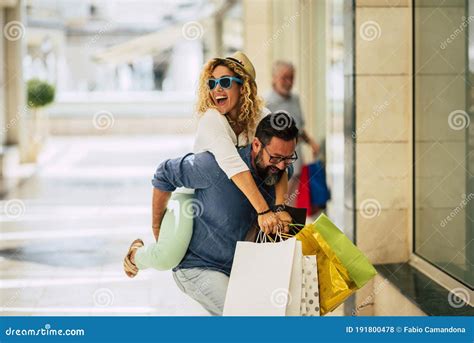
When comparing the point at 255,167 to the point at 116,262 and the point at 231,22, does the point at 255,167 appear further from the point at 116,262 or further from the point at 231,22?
the point at 231,22

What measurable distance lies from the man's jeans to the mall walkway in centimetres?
193

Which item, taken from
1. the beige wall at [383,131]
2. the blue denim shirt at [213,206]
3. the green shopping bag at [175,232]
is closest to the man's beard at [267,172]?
the blue denim shirt at [213,206]

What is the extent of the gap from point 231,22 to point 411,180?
1396cm

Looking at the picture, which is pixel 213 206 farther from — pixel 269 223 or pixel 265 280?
pixel 265 280

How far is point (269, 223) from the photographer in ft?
9.47

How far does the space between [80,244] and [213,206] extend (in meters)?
4.73

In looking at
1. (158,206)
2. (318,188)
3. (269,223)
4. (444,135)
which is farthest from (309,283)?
(318,188)

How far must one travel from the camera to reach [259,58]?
13812 millimetres

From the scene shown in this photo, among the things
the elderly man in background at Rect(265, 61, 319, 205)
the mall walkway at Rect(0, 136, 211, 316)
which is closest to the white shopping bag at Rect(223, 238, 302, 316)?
the mall walkway at Rect(0, 136, 211, 316)

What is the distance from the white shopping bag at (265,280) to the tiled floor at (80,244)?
228cm

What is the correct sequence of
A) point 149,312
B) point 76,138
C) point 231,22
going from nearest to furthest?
point 149,312, point 231,22, point 76,138

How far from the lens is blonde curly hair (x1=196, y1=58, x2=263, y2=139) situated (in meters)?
3.10
